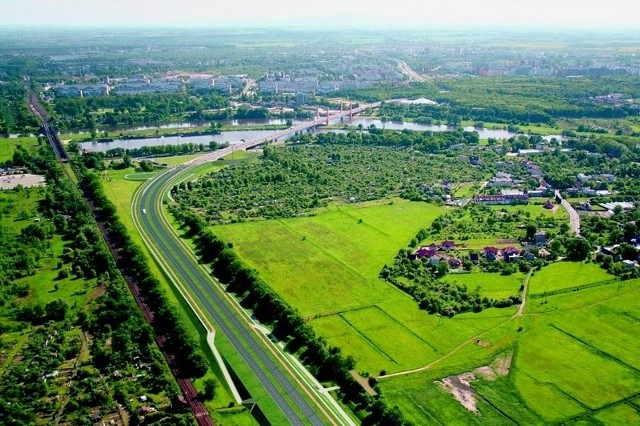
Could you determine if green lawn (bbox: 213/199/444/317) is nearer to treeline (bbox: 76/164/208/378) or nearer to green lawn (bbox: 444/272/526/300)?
green lawn (bbox: 444/272/526/300)

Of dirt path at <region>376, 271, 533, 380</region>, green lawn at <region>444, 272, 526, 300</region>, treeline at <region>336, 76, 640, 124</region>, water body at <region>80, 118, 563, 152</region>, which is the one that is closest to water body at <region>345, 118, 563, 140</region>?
water body at <region>80, 118, 563, 152</region>

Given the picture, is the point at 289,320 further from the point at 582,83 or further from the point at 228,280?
the point at 582,83

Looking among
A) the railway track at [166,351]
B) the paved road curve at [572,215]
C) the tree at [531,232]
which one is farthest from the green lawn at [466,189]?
the railway track at [166,351]

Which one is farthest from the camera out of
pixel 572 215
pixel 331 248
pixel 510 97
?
pixel 510 97

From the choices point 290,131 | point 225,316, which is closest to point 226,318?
point 225,316

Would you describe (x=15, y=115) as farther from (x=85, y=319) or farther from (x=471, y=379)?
(x=471, y=379)

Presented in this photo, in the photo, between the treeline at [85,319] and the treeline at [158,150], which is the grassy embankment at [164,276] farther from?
the treeline at [158,150]

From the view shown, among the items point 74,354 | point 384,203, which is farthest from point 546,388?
point 384,203
